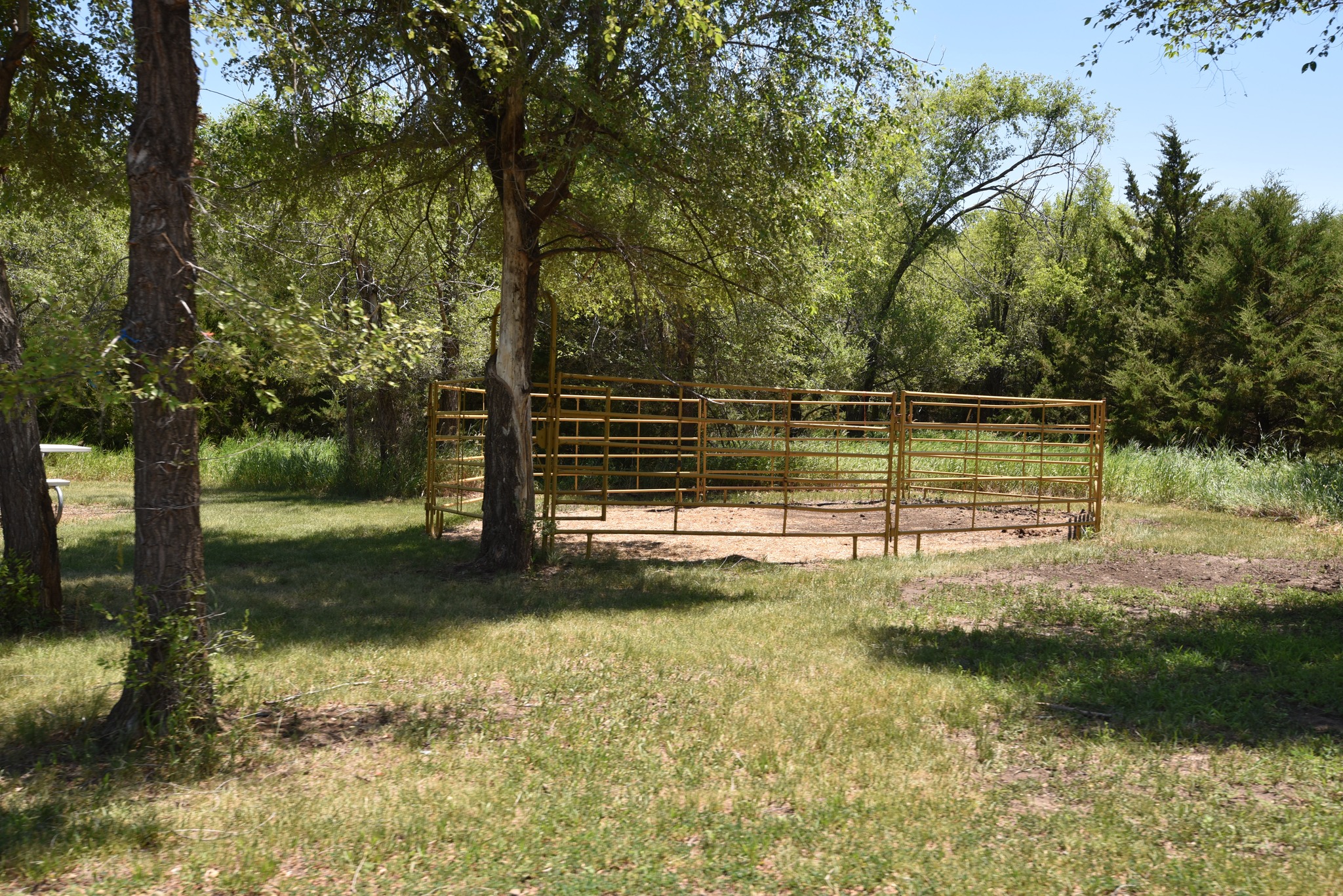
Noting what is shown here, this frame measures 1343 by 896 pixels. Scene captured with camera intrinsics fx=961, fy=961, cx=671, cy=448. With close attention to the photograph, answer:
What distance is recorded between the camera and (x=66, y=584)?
8672mm

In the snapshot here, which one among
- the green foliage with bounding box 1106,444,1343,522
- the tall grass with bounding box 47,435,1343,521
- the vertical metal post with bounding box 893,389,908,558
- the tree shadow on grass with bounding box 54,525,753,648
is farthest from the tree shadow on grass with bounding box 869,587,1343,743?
the green foliage with bounding box 1106,444,1343,522

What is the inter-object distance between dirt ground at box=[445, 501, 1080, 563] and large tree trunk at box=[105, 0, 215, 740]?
654cm

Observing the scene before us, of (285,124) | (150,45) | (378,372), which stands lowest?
(378,372)

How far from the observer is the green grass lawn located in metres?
3.58

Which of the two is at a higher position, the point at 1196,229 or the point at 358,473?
the point at 1196,229

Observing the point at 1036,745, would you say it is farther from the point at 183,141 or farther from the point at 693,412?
the point at 693,412

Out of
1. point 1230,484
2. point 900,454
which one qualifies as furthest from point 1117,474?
point 900,454

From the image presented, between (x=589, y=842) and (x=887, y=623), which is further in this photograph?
(x=887, y=623)

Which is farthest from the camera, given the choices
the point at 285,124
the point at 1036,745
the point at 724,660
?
the point at 285,124

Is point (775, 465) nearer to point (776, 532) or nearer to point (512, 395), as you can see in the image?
point (776, 532)

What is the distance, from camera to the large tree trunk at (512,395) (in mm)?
9883

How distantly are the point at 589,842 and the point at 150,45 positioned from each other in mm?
4166

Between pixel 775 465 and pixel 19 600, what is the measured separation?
47.9 ft

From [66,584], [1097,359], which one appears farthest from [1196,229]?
[66,584]
